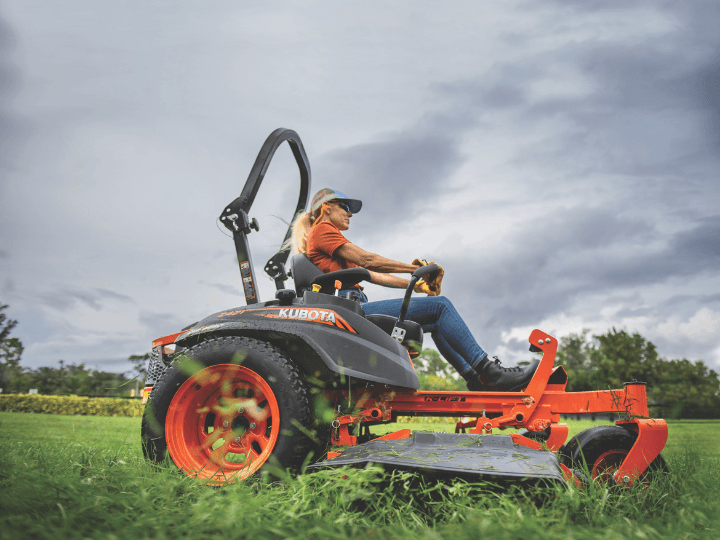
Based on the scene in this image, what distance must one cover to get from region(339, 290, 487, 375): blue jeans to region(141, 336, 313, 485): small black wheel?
2.75ft

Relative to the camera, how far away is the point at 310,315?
245 cm

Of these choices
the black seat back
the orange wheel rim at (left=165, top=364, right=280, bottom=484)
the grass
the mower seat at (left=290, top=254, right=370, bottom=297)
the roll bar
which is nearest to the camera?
the grass

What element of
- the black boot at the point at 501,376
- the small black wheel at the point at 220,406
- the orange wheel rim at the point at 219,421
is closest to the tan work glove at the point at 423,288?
the black boot at the point at 501,376

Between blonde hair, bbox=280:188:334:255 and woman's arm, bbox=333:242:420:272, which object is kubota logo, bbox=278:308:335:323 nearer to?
woman's arm, bbox=333:242:420:272

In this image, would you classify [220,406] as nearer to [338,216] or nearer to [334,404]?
[334,404]

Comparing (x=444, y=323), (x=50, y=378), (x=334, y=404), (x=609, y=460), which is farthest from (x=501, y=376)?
(x=50, y=378)

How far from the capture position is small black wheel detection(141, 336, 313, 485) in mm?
2203

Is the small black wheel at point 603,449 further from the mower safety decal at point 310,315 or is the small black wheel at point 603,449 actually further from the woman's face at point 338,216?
the woman's face at point 338,216

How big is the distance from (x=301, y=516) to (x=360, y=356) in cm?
88

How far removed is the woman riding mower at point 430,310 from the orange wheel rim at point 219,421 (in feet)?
2.91

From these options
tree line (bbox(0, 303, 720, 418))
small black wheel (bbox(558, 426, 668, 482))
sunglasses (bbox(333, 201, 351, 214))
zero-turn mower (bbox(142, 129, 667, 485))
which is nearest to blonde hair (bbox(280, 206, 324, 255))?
sunglasses (bbox(333, 201, 351, 214))

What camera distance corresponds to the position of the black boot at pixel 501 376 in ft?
9.23

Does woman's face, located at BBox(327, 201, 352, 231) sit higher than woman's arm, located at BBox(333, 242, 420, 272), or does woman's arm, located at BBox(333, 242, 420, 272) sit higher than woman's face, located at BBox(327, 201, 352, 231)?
woman's face, located at BBox(327, 201, 352, 231)

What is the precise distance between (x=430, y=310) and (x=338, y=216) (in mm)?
959
